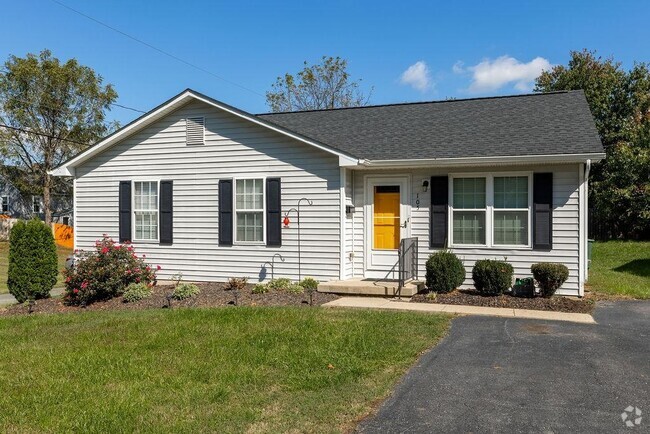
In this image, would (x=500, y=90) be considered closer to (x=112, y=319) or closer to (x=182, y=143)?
(x=182, y=143)

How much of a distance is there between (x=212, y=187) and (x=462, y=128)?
230 inches

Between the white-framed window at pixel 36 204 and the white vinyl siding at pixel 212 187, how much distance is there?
2590 cm

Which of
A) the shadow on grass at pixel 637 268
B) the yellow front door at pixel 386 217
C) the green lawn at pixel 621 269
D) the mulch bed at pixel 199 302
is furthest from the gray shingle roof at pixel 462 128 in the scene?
the shadow on grass at pixel 637 268

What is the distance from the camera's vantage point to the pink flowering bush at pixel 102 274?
422 inches

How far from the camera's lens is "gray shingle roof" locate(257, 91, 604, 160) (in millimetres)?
10422

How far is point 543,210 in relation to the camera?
10195 millimetres

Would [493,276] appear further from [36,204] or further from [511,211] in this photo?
[36,204]

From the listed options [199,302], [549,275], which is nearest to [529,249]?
[549,275]

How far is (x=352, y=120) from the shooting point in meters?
14.2

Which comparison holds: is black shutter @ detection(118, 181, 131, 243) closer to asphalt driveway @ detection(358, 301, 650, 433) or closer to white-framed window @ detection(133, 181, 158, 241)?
white-framed window @ detection(133, 181, 158, 241)

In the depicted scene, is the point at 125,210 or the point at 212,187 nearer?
the point at 212,187

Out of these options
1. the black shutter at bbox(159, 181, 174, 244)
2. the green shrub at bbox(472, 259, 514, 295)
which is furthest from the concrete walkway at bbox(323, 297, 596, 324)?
the black shutter at bbox(159, 181, 174, 244)

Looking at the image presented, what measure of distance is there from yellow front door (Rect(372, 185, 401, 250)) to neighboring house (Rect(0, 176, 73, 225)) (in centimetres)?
3155

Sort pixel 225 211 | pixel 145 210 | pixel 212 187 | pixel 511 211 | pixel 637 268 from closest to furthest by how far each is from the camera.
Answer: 1. pixel 511 211
2. pixel 225 211
3. pixel 212 187
4. pixel 145 210
5. pixel 637 268
